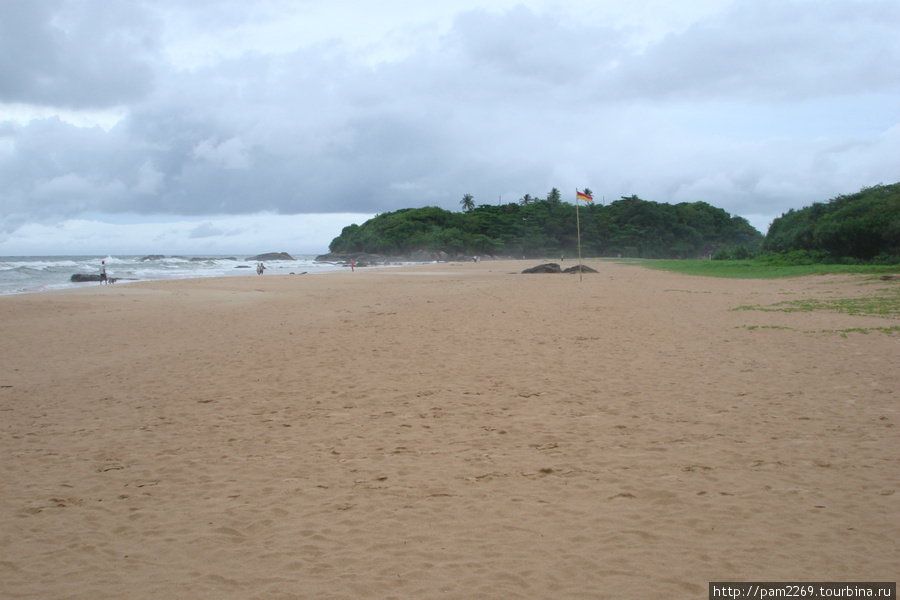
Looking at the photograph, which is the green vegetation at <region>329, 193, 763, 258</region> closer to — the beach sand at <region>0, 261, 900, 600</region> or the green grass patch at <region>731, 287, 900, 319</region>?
the green grass patch at <region>731, 287, 900, 319</region>

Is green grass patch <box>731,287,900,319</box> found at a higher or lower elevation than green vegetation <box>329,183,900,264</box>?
lower

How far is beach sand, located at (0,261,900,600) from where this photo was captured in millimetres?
3264

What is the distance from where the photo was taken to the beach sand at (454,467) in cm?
326

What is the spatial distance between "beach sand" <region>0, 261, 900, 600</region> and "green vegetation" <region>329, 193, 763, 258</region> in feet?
278

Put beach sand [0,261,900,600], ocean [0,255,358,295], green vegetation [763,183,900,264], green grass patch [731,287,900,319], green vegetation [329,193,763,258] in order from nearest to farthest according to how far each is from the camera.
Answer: beach sand [0,261,900,600] < green grass patch [731,287,900,319] < green vegetation [763,183,900,264] < ocean [0,255,358,295] < green vegetation [329,193,763,258]

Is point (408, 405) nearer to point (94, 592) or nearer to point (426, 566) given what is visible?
point (426, 566)

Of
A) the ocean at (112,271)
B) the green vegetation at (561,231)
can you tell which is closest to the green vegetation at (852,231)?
the ocean at (112,271)

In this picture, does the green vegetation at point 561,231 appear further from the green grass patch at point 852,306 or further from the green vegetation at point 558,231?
the green grass patch at point 852,306

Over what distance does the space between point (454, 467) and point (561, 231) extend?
103361mm

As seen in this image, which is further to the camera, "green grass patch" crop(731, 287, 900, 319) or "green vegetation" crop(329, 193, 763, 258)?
"green vegetation" crop(329, 193, 763, 258)

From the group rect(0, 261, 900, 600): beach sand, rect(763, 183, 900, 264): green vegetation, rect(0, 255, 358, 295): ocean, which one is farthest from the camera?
rect(0, 255, 358, 295): ocean

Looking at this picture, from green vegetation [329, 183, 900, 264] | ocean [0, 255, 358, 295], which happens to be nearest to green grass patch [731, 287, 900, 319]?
ocean [0, 255, 358, 295]

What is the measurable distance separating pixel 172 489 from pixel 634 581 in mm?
3658

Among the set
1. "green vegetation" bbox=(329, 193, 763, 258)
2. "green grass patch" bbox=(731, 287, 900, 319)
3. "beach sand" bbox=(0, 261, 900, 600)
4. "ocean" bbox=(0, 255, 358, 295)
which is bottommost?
"beach sand" bbox=(0, 261, 900, 600)
